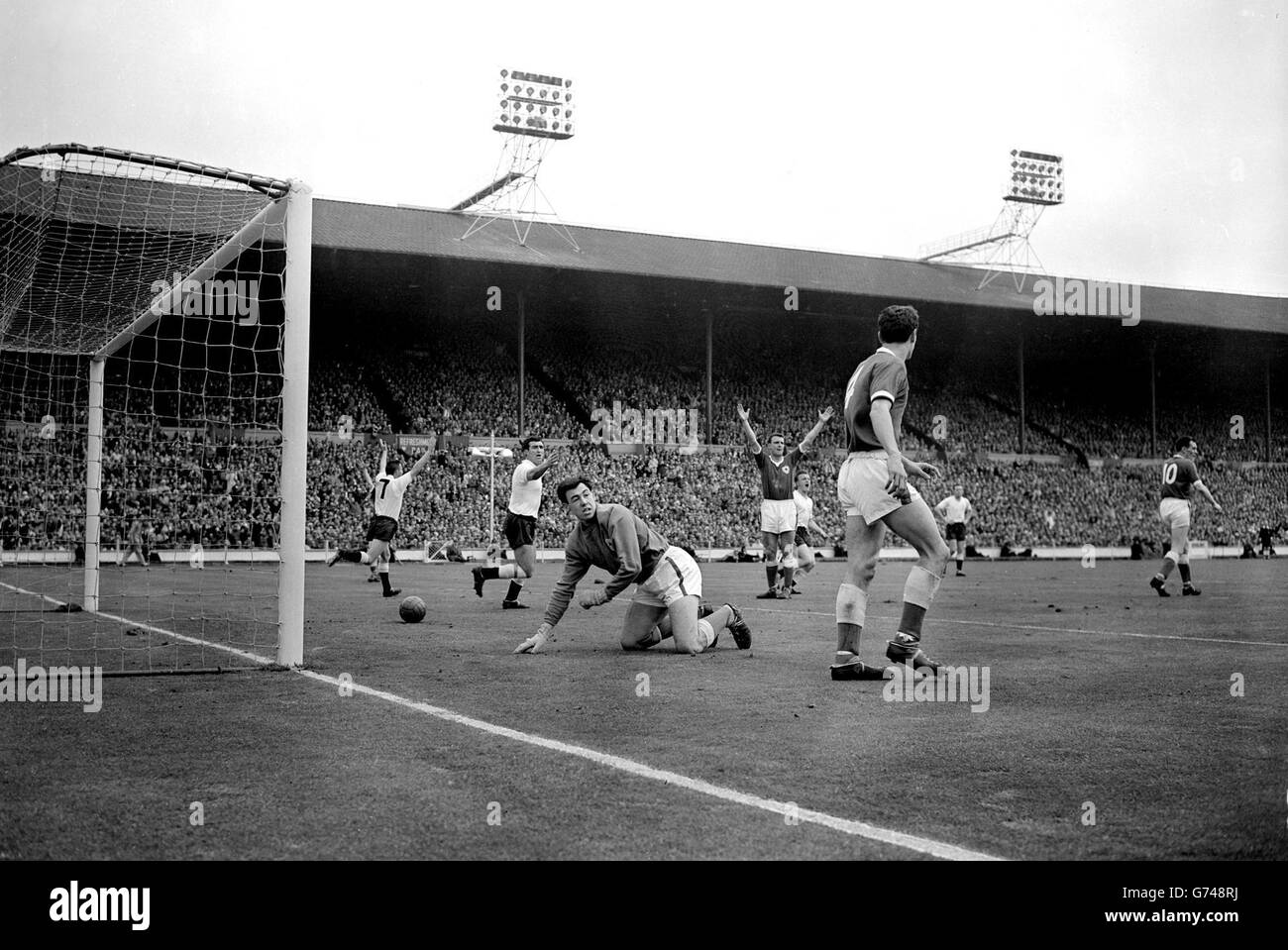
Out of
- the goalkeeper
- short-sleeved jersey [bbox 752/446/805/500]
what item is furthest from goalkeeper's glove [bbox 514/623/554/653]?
short-sleeved jersey [bbox 752/446/805/500]

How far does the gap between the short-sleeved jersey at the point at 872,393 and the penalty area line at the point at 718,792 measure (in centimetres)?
280

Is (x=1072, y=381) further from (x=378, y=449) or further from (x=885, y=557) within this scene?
(x=378, y=449)

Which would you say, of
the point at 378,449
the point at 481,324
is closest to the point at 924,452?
the point at 481,324

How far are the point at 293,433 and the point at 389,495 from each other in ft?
26.2

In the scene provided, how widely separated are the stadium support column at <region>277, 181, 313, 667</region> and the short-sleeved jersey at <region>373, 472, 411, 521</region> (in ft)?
25.4

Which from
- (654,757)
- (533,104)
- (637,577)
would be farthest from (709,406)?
(654,757)

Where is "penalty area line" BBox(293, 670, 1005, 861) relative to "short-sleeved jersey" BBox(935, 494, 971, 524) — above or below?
below

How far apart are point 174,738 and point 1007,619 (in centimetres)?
891

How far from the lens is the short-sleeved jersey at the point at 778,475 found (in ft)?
51.6

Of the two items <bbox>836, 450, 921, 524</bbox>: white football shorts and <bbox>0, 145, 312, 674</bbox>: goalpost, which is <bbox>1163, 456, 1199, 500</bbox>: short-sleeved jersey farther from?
<bbox>0, 145, 312, 674</bbox>: goalpost

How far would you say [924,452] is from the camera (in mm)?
43562

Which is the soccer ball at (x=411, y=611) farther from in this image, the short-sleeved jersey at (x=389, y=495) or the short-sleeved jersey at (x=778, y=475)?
the short-sleeved jersey at (x=778, y=475)

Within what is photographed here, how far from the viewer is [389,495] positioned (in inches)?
613

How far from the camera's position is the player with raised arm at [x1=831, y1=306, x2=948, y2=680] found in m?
6.79
